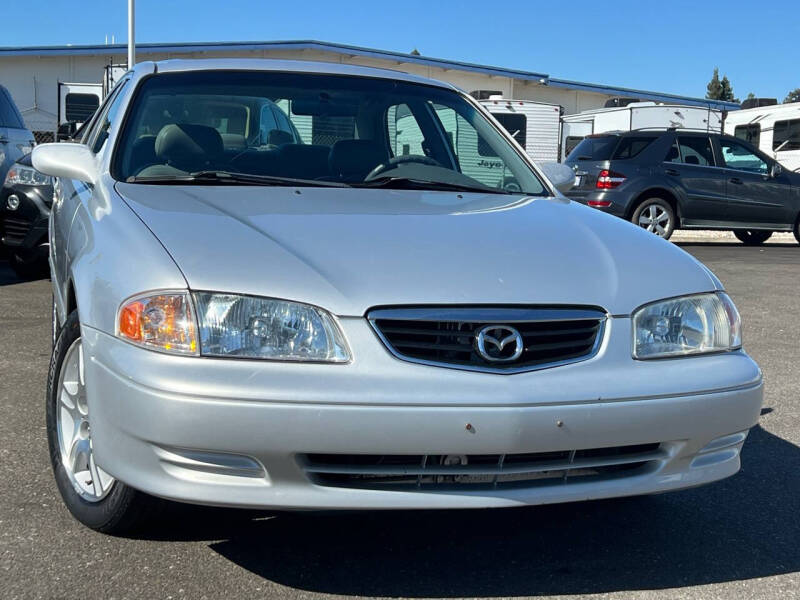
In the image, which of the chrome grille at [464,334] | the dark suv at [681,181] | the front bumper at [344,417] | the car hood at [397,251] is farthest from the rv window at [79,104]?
the chrome grille at [464,334]

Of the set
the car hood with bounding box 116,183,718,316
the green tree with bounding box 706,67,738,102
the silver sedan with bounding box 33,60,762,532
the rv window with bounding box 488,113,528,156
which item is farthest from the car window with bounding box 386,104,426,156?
the green tree with bounding box 706,67,738,102

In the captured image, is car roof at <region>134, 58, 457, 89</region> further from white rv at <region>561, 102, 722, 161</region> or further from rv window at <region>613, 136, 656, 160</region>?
white rv at <region>561, 102, 722, 161</region>

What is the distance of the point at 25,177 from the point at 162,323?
644 cm

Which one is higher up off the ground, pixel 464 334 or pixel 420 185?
pixel 420 185

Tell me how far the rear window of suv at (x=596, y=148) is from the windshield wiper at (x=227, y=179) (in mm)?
11033

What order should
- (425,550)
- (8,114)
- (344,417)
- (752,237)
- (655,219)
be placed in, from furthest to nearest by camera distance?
(752,237), (655,219), (8,114), (425,550), (344,417)

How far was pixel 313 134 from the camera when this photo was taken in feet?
13.4

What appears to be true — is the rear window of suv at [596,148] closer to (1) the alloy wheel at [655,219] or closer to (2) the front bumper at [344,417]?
(1) the alloy wheel at [655,219]

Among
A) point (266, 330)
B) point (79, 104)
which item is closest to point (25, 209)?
point (266, 330)

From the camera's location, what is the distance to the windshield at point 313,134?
3.70 m

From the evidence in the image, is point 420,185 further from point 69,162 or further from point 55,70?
point 55,70

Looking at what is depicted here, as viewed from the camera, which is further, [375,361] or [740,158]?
[740,158]

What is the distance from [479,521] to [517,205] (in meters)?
1.13

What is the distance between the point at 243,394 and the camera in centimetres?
240
